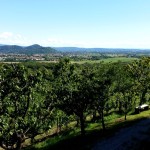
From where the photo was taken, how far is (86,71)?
6259 cm

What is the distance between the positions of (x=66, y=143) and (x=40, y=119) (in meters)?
22.2

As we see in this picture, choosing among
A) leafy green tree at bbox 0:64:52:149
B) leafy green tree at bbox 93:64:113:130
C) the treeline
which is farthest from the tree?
leafy green tree at bbox 0:64:52:149

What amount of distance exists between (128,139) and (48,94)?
19.0 meters

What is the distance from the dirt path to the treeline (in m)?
7.04

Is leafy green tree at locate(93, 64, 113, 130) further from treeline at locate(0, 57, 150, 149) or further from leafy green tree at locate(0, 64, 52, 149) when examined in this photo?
leafy green tree at locate(0, 64, 52, 149)

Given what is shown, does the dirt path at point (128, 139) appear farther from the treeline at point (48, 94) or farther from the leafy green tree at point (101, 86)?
the leafy green tree at point (101, 86)

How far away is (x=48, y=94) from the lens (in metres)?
50.4

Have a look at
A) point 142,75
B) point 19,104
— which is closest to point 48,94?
point 19,104

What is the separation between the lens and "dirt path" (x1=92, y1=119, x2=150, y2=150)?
178ft

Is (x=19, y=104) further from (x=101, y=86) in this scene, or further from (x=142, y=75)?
(x=142, y=75)

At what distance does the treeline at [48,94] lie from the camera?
1617 inches

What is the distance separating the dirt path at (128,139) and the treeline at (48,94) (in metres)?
7.04

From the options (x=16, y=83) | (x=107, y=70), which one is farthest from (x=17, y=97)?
(x=107, y=70)

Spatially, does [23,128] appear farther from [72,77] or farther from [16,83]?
[72,77]
